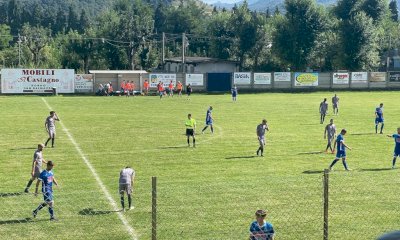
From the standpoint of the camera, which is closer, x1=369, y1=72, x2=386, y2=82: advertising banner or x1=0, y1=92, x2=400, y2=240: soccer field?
x1=0, y1=92, x2=400, y2=240: soccer field

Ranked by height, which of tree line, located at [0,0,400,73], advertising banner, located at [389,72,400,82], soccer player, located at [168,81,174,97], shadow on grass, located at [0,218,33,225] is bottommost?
shadow on grass, located at [0,218,33,225]

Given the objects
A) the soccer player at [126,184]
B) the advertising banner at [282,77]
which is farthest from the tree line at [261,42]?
the soccer player at [126,184]

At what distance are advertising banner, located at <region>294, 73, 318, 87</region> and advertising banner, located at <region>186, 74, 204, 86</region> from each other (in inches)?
488

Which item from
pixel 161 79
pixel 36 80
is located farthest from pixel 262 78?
pixel 36 80

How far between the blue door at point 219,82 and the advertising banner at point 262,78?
3516mm

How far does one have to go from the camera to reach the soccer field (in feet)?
55.0

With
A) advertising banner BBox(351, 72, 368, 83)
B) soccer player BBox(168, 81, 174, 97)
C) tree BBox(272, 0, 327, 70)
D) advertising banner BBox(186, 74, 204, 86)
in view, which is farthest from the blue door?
tree BBox(272, 0, 327, 70)

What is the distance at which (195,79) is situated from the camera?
237ft

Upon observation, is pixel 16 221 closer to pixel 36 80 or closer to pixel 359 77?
pixel 36 80

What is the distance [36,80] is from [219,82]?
21.3 m

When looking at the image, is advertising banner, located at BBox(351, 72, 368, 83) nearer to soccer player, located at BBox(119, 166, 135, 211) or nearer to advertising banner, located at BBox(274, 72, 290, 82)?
advertising banner, located at BBox(274, 72, 290, 82)

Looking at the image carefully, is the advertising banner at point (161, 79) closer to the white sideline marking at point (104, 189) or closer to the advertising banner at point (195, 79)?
the advertising banner at point (195, 79)

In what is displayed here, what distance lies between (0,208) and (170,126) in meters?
21.7

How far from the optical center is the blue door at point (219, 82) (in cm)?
7294
